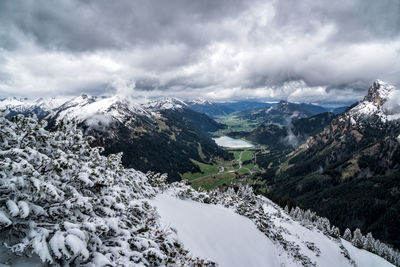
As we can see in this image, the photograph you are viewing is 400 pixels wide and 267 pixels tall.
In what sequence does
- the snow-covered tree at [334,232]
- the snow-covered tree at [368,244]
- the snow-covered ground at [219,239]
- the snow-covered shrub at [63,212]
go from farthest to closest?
the snow-covered tree at [368,244] → the snow-covered tree at [334,232] → the snow-covered ground at [219,239] → the snow-covered shrub at [63,212]

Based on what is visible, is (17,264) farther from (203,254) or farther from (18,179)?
(203,254)

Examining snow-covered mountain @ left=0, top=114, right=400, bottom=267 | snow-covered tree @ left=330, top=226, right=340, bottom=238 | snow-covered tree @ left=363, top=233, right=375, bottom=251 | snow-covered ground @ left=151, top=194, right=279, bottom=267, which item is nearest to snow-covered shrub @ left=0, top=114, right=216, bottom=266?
snow-covered mountain @ left=0, top=114, right=400, bottom=267

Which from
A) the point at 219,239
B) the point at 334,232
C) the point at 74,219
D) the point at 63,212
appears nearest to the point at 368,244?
the point at 334,232

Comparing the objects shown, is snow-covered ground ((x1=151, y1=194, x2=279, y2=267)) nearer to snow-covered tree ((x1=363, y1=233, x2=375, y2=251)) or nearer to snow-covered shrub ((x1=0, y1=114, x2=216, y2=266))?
snow-covered shrub ((x1=0, y1=114, x2=216, y2=266))

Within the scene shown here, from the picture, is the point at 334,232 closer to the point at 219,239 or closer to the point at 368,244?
the point at 368,244

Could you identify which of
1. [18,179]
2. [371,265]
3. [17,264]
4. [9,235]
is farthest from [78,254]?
[371,265]

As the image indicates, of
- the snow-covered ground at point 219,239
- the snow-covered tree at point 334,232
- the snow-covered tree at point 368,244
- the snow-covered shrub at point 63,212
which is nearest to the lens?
the snow-covered shrub at point 63,212

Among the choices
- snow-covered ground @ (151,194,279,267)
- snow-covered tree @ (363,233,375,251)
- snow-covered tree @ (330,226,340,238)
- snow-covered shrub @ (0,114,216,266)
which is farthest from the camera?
snow-covered tree @ (363,233,375,251)

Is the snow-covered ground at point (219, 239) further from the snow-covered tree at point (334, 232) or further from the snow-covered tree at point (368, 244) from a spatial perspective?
the snow-covered tree at point (368, 244)

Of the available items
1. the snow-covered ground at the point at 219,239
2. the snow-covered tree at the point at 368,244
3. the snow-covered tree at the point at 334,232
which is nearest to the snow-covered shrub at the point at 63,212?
the snow-covered ground at the point at 219,239
